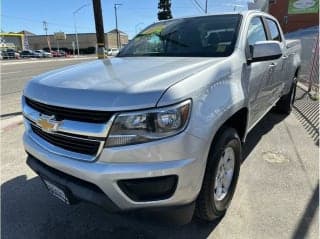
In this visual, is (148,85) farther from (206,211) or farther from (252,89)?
(252,89)

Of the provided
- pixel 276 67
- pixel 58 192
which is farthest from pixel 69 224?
pixel 276 67

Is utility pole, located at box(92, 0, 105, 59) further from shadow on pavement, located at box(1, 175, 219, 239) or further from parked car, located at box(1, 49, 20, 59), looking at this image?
parked car, located at box(1, 49, 20, 59)

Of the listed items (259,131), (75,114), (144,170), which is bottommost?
(259,131)

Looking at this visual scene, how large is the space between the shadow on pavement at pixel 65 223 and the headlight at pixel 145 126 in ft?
2.48

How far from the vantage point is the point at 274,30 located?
4.98m

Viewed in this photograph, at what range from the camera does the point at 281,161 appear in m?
4.23

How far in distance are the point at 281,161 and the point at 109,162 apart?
283 centimetres

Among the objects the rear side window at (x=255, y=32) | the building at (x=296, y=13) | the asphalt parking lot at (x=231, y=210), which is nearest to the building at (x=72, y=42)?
the building at (x=296, y=13)

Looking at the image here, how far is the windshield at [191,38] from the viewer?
3.29 meters

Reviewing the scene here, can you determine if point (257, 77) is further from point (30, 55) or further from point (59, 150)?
point (30, 55)

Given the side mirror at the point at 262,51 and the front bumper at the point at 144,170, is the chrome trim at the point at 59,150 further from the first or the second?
the side mirror at the point at 262,51

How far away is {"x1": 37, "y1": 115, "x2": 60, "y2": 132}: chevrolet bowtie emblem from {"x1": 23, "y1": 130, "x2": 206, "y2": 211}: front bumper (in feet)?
0.96

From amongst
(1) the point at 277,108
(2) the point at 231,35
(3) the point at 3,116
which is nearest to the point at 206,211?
(2) the point at 231,35

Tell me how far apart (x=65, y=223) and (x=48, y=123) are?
1.06 m
